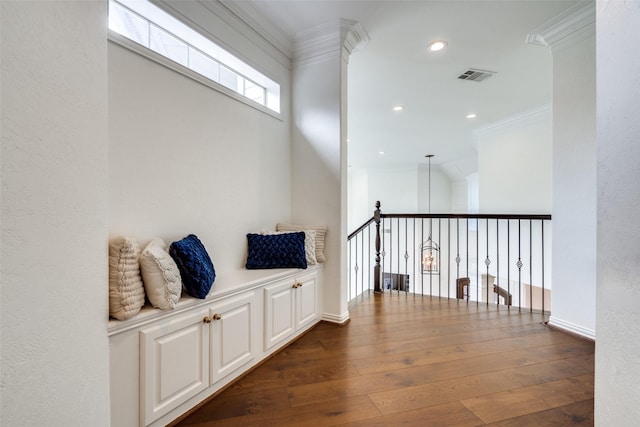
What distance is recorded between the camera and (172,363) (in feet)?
4.62

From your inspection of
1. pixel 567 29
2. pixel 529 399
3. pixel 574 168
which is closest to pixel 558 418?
pixel 529 399

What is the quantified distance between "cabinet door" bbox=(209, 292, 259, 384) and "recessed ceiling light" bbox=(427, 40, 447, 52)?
285cm

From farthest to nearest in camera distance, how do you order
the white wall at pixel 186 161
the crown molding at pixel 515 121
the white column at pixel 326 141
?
the crown molding at pixel 515 121 < the white column at pixel 326 141 < the white wall at pixel 186 161

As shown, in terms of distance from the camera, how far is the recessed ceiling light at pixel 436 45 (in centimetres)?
271

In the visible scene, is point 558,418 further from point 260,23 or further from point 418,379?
point 260,23

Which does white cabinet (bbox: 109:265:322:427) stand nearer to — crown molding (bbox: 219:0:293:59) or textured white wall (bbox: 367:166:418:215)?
crown molding (bbox: 219:0:293:59)

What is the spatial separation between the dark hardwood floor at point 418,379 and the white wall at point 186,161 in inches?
37.3

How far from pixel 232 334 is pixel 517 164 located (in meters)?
5.49

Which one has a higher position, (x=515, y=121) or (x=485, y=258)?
(x=515, y=121)

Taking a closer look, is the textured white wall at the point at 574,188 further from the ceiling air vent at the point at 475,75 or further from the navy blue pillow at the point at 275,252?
the navy blue pillow at the point at 275,252

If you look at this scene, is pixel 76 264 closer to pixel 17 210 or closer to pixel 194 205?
pixel 17 210

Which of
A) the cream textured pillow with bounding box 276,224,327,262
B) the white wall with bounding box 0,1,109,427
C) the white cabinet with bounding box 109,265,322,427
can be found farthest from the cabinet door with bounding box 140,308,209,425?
the cream textured pillow with bounding box 276,224,327,262

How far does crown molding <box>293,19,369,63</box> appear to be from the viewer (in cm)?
253

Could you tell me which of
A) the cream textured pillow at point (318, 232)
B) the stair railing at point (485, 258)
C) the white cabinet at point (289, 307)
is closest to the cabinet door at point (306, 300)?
the white cabinet at point (289, 307)
